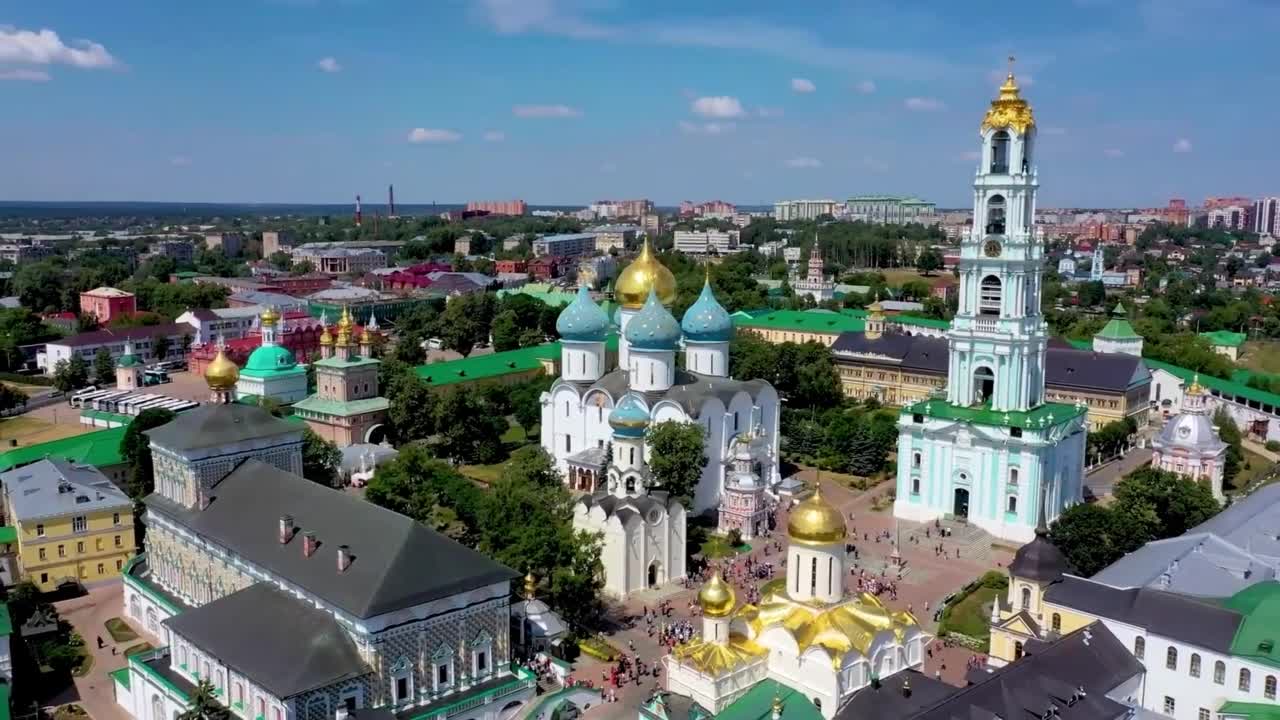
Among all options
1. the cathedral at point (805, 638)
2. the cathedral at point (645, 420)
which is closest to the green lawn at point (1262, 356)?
the cathedral at point (645, 420)

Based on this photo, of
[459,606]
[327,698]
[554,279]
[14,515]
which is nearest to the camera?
[327,698]

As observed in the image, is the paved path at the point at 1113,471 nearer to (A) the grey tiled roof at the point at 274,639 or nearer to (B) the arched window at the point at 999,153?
(B) the arched window at the point at 999,153

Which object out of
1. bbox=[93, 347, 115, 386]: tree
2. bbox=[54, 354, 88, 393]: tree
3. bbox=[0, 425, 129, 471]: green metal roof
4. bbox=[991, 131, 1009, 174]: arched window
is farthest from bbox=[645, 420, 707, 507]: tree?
bbox=[93, 347, 115, 386]: tree

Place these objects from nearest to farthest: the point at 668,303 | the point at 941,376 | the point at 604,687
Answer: the point at 604,687
the point at 668,303
the point at 941,376

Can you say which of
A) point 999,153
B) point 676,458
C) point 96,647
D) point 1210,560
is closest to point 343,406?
point 676,458

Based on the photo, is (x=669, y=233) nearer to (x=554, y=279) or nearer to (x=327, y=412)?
(x=554, y=279)

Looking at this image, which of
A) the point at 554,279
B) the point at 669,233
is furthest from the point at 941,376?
the point at 669,233

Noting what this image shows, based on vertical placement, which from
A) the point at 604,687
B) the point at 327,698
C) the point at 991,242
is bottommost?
the point at 604,687
